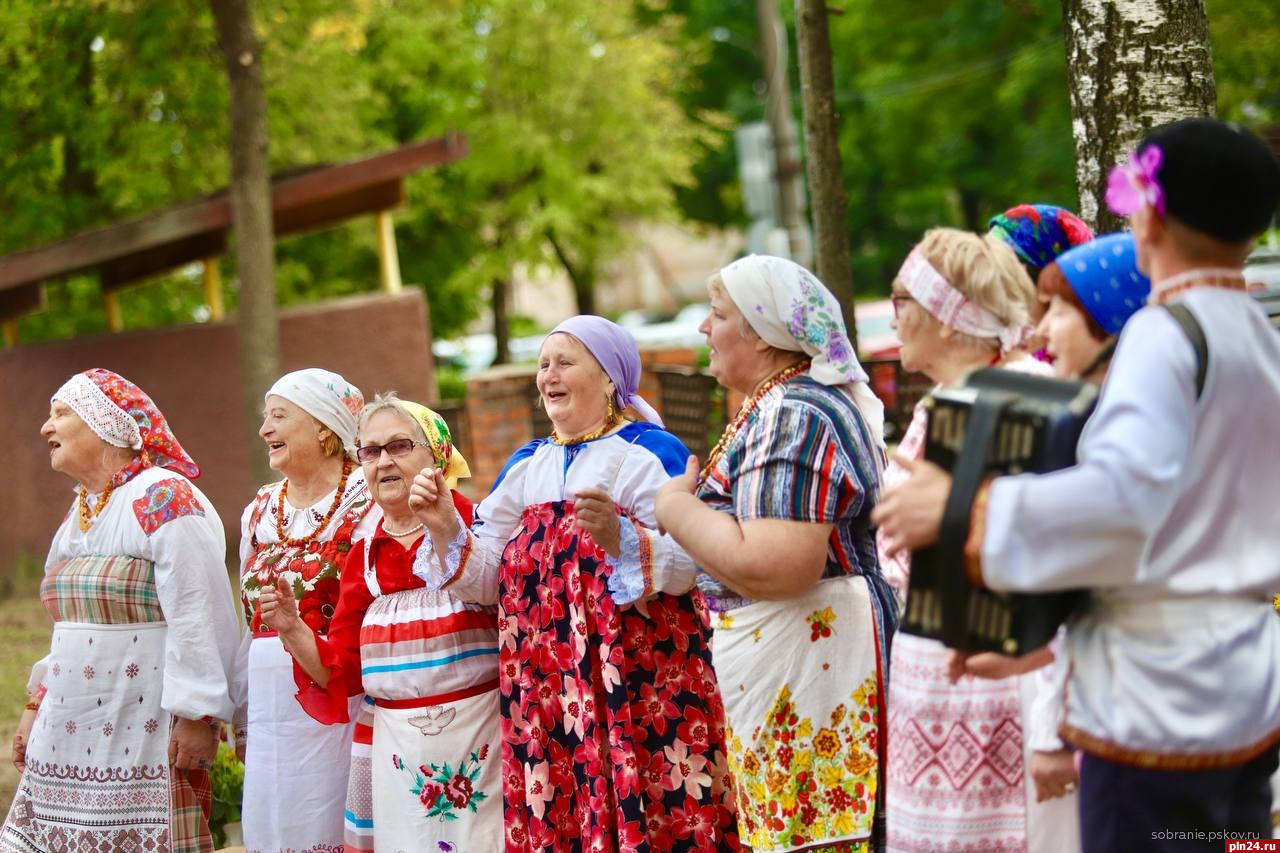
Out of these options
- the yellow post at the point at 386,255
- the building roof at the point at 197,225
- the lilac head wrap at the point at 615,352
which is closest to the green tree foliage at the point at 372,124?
the building roof at the point at 197,225

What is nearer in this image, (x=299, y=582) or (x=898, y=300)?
(x=898, y=300)

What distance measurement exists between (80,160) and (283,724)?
11936mm

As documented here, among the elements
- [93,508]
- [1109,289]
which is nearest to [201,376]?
[93,508]

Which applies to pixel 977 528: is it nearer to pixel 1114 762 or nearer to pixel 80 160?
pixel 1114 762

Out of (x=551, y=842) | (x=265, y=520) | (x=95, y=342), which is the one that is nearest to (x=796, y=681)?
(x=551, y=842)

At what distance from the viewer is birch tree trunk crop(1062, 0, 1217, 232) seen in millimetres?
4215

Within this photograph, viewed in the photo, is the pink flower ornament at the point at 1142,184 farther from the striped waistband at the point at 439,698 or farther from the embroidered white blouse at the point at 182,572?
the embroidered white blouse at the point at 182,572

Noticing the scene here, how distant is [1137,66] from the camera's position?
4.24 m

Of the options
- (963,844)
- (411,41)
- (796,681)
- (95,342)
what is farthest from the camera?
(411,41)

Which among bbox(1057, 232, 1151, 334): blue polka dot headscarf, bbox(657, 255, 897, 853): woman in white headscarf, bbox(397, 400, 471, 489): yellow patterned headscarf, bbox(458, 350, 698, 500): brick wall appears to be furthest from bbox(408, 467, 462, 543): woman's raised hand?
bbox(458, 350, 698, 500): brick wall

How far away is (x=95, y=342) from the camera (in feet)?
44.3

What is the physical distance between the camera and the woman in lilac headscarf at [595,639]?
3.84 metres

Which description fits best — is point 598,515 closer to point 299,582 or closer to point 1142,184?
point 299,582

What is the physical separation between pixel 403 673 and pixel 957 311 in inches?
75.9
